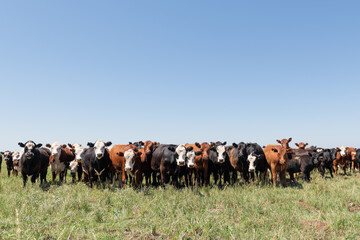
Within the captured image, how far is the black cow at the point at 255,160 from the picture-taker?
1251cm

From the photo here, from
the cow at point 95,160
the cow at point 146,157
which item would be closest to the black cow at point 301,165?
the cow at point 146,157

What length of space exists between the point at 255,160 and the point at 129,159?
22.5 ft

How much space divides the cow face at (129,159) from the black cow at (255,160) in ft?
20.5

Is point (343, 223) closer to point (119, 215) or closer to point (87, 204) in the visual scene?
point (119, 215)

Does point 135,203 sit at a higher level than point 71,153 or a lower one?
lower

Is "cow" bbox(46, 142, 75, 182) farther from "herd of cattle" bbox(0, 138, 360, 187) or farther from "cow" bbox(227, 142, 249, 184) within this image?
"cow" bbox(227, 142, 249, 184)

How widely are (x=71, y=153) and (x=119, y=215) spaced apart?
10.5 m

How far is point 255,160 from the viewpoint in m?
12.6

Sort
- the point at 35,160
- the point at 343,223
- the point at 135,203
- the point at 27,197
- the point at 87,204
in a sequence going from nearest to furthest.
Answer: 1. the point at 343,223
2. the point at 87,204
3. the point at 135,203
4. the point at 27,197
5. the point at 35,160

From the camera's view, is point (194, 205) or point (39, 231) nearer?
point (39, 231)

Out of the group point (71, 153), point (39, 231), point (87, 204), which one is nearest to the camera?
point (39, 231)

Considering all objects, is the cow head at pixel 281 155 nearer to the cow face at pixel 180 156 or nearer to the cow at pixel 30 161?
the cow face at pixel 180 156

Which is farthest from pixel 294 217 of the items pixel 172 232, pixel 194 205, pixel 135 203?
pixel 135 203

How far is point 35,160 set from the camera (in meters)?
11.6
